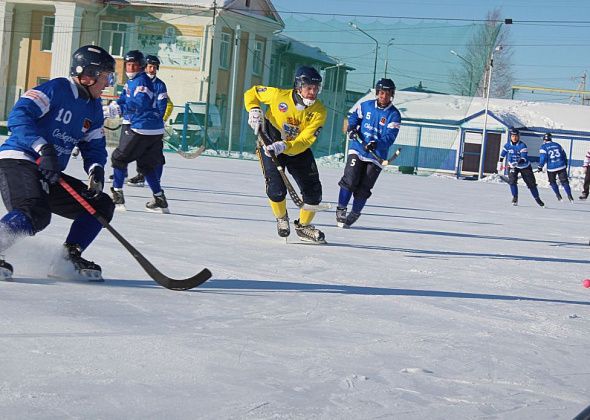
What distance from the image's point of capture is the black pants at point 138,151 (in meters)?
9.09

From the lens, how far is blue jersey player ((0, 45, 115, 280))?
4.37 meters

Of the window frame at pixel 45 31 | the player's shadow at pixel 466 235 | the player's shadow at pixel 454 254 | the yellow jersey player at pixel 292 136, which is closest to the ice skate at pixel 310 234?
the yellow jersey player at pixel 292 136

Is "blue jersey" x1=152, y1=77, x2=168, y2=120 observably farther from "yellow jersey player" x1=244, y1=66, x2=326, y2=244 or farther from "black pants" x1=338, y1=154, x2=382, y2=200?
"yellow jersey player" x1=244, y1=66, x2=326, y2=244

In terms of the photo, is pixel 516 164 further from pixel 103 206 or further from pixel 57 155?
pixel 57 155

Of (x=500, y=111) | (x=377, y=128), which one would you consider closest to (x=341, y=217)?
(x=377, y=128)

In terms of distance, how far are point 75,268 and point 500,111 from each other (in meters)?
36.1

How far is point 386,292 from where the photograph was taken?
5137mm

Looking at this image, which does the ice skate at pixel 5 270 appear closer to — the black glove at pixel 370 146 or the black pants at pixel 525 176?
the black glove at pixel 370 146

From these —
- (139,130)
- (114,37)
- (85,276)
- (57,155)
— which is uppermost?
(114,37)

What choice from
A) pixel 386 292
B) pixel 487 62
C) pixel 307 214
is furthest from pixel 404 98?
pixel 386 292

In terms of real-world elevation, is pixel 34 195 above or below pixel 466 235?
above

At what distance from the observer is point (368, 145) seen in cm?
925

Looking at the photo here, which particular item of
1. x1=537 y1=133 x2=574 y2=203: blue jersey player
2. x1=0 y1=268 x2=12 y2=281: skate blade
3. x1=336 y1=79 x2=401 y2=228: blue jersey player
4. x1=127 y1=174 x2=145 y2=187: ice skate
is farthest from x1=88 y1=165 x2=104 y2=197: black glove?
x1=537 y1=133 x2=574 y2=203: blue jersey player

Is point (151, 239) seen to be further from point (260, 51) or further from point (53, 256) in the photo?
point (260, 51)
